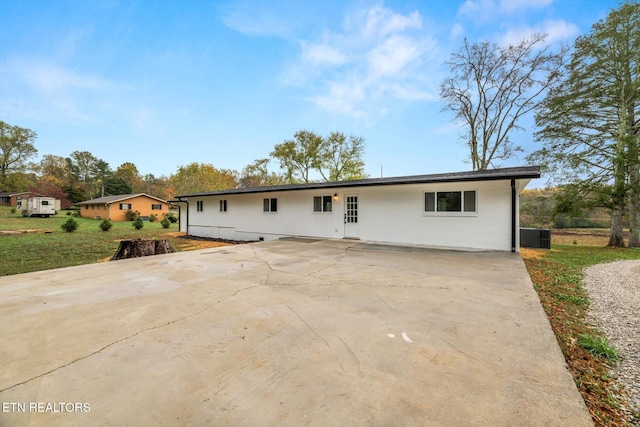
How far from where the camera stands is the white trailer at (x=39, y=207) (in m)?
26.8

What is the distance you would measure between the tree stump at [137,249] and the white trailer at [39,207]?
3105cm

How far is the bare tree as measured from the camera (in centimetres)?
1589

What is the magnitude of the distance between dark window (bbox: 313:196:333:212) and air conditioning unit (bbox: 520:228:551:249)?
8765 mm

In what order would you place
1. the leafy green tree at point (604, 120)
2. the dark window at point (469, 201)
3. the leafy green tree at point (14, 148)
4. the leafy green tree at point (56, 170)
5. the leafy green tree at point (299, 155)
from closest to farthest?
the dark window at point (469, 201) → the leafy green tree at point (604, 120) → the leafy green tree at point (299, 155) → the leafy green tree at point (14, 148) → the leafy green tree at point (56, 170)

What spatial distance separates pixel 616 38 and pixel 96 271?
67.1 feet

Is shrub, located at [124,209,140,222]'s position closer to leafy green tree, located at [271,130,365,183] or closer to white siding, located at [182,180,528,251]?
leafy green tree, located at [271,130,365,183]

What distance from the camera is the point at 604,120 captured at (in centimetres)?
1180

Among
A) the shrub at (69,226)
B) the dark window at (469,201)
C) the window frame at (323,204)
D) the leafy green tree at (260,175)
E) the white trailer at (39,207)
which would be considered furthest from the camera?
the leafy green tree at (260,175)

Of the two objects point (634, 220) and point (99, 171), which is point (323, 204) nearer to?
point (634, 220)

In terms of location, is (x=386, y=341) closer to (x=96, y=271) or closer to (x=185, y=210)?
(x=96, y=271)

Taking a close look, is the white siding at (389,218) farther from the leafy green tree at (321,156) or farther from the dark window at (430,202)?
the leafy green tree at (321,156)

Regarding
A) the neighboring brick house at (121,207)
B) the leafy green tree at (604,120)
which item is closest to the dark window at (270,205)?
the leafy green tree at (604,120)

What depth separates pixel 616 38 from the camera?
10891 millimetres

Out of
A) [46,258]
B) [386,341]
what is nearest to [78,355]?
[386,341]
